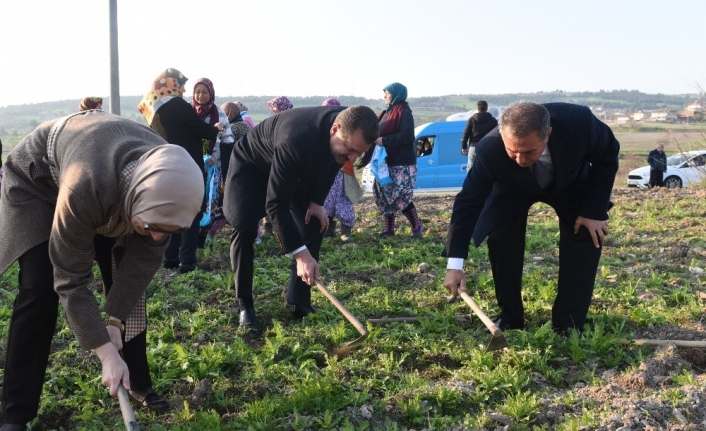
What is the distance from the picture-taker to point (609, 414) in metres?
3.20

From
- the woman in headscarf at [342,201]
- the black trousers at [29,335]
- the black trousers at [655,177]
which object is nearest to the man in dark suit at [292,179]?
the black trousers at [29,335]

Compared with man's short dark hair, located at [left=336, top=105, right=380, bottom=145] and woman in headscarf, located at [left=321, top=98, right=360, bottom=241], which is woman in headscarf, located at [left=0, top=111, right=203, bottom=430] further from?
woman in headscarf, located at [left=321, top=98, right=360, bottom=241]

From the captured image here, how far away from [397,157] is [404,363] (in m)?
4.06

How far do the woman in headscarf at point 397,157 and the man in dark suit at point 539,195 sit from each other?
3.31m

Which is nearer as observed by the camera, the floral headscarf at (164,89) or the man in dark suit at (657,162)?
the floral headscarf at (164,89)

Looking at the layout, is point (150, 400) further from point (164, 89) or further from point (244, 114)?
point (244, 114)

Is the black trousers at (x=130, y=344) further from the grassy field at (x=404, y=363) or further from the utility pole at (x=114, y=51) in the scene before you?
the utility pole at (x=114, y=51)

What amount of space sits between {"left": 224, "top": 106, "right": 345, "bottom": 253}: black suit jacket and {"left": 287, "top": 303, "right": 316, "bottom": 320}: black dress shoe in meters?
0.77

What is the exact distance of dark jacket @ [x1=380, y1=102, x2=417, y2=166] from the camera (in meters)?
7.47

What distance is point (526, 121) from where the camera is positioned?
133 inches

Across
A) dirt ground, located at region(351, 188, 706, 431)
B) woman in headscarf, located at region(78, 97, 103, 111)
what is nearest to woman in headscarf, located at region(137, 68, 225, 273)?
woman in headscarf, located at region(78, 97, 103, 111)

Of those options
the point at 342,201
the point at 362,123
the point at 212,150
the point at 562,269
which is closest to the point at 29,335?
the point at 362,123

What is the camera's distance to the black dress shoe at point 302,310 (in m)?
4.79

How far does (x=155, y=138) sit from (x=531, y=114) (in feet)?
6.01
